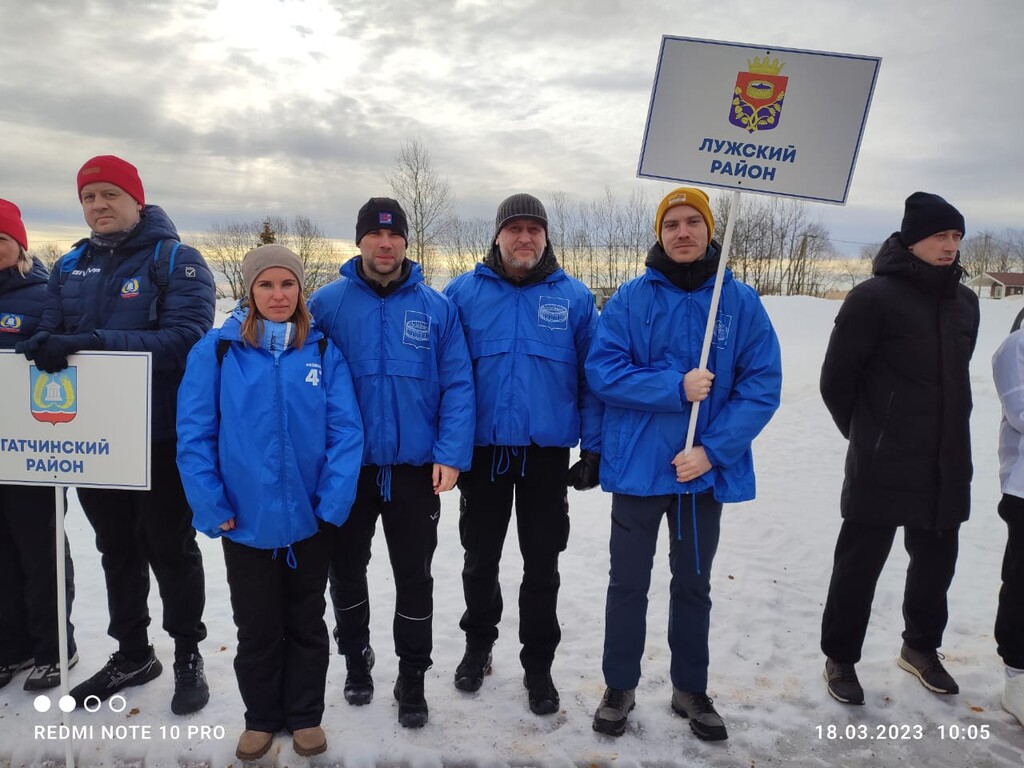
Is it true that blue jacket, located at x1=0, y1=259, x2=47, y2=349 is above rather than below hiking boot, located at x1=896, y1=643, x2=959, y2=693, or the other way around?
above

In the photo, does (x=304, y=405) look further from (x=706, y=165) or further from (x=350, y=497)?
(x=706, y=165)

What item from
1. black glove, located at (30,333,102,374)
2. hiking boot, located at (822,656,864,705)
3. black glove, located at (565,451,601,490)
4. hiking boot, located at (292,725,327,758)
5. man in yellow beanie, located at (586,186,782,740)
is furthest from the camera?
hiking boot, located at (822,656,864,705)

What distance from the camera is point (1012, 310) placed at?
2528cm

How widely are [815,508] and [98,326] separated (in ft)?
20.2

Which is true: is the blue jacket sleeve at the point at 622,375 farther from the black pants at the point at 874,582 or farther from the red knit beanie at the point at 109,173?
the red knit beanie at the point at 109,173

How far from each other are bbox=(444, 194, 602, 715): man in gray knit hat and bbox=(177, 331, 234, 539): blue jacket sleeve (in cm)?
114

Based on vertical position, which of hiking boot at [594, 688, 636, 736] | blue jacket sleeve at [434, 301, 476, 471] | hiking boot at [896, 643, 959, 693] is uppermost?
blue jacket sleeve at [434, 301, 476, 471]

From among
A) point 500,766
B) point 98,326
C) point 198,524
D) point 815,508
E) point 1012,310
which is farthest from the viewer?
point 1012,310

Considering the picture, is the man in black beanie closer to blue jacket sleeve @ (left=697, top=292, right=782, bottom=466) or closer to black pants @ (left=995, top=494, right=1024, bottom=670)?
black pants @ (left=995, top=494, right=1024, bottom=670)

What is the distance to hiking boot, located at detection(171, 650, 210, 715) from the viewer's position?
3.02m

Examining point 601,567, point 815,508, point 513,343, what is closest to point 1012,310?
point 815,508

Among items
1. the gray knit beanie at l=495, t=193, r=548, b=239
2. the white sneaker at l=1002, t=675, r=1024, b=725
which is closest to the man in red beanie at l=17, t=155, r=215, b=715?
the gray knit beanie at l=495, t=193, r=548, b=239

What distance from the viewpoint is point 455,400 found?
2928 mm

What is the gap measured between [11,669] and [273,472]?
205cm
